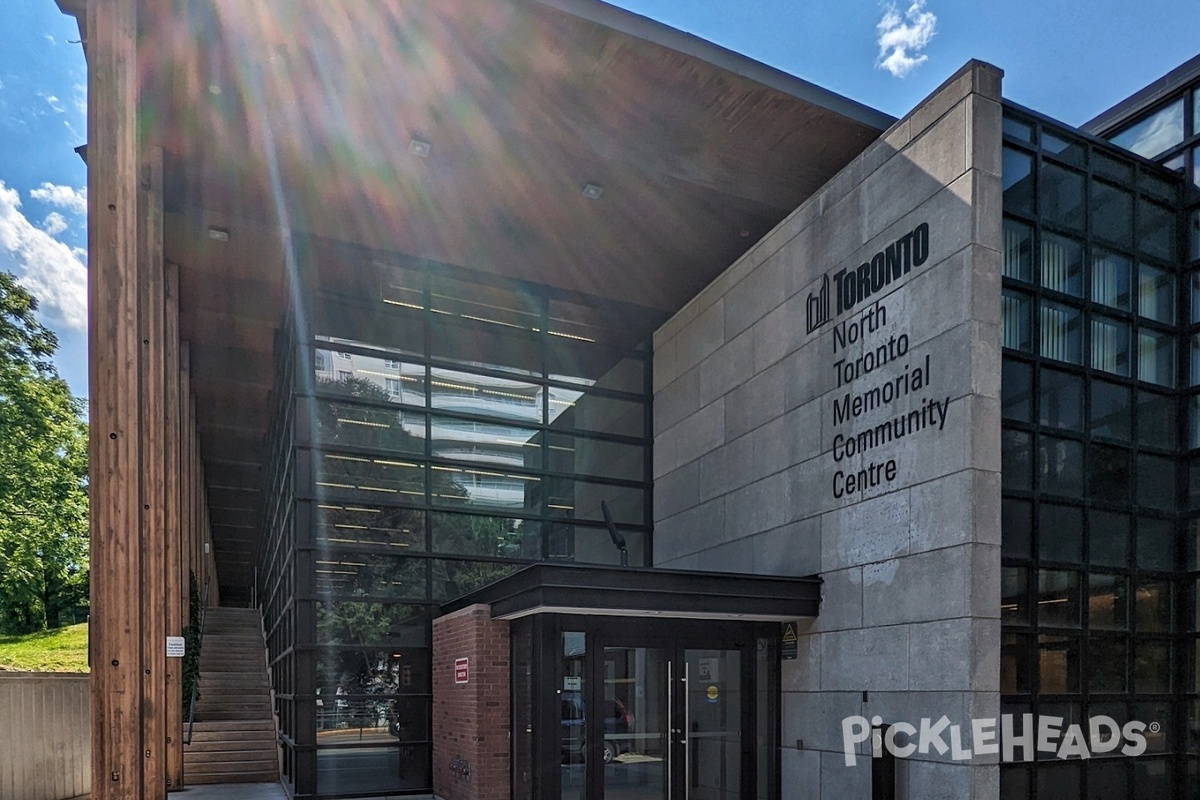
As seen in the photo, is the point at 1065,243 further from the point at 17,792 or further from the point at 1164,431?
the point at 17,792

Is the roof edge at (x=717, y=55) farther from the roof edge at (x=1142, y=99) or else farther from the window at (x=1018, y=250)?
the roof edge at (x=1142, y=99)

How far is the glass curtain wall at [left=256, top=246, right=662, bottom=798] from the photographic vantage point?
1161cm

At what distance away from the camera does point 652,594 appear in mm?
9008

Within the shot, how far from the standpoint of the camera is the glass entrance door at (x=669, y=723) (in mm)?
9180

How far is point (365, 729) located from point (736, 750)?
494 cm

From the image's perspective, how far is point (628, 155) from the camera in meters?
10.6

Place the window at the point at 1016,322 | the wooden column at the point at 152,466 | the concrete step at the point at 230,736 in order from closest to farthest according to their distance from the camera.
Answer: the window at the point at 1016,322
the wooden column at the point at 152,466
the concrete step at the point at 230,736

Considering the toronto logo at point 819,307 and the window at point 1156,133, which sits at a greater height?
the window at point 1156,133

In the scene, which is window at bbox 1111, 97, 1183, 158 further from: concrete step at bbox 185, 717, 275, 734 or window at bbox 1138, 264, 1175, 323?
concrete step at bbox 185, 717, 275, 734

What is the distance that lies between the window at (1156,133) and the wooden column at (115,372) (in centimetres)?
1075

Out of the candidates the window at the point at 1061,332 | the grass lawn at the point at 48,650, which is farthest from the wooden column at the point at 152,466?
the grass lawn at the point at 48,650

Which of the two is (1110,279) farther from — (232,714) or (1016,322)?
(232,714)

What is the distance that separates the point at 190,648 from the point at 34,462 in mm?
14752

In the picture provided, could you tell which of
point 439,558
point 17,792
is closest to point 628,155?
point 439,558
